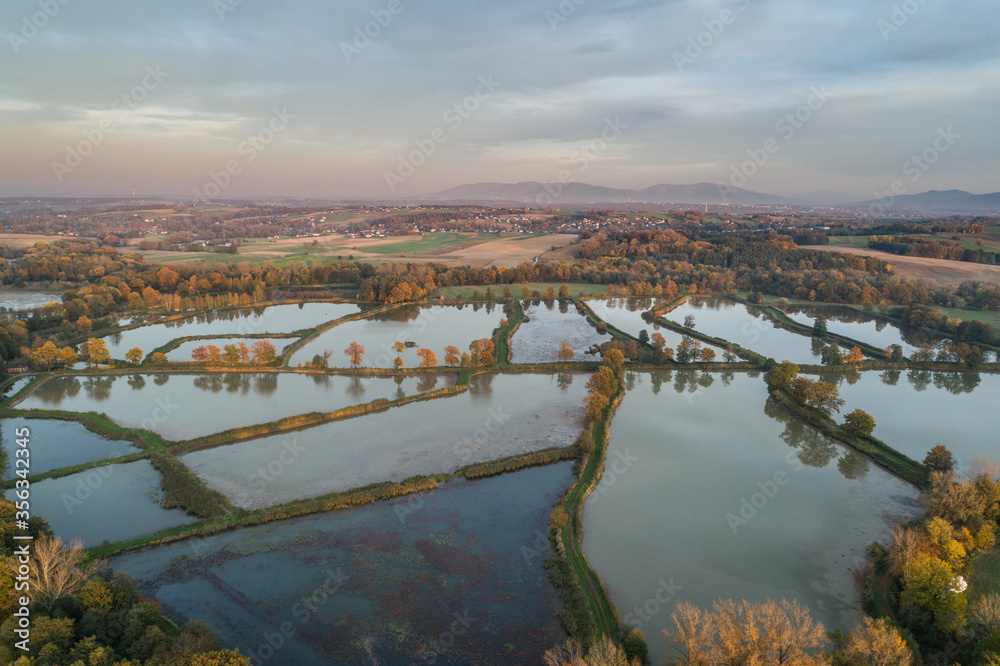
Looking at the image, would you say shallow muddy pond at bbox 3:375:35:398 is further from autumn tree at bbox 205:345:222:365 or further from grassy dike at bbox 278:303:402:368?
grassy dike at bbox 278:303:402:368

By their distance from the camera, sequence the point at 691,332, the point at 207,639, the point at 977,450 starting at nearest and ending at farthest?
1. the point at 207,639
2. the point at 977,450
3. the point at 691,332

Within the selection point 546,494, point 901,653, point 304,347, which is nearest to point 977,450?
point 901,653

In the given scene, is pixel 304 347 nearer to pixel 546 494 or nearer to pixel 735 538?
pixel 546 494

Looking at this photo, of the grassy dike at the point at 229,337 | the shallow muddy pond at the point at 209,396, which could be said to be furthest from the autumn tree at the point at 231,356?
the grassy dike at the point at 229,337

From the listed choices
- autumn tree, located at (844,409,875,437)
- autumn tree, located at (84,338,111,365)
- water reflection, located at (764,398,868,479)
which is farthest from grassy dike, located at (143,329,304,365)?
autumn tree, located at (844,409,875,437)

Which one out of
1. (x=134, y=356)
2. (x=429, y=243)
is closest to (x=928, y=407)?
(x=134, y=356)

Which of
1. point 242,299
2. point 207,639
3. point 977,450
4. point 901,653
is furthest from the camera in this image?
point 242,299

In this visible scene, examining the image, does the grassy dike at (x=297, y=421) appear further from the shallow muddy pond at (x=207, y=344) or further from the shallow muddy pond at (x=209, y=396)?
the shallow muddy pond at (x=207, y=344)
